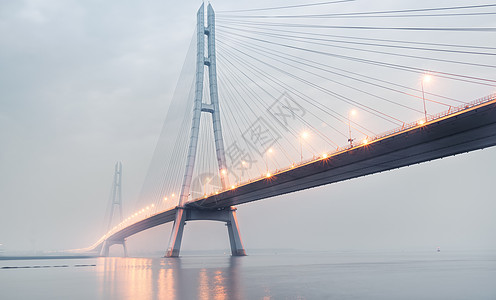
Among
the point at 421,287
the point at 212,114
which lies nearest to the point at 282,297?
the point at 421,287

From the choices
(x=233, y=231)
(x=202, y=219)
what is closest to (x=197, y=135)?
(x=202, y=219)

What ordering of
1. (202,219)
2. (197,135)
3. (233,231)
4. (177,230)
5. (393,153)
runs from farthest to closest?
(233,231) → (202,219) → (177,230) → (197,135) → (393,153)

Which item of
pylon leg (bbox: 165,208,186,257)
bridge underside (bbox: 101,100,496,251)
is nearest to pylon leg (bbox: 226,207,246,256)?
bridge underside (bbox: 101,100,496,251)

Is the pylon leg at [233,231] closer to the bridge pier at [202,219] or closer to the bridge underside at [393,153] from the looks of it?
the bridge pier at [202,219]

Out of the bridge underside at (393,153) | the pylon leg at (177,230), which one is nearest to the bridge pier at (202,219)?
the pylon leg at (177,230)

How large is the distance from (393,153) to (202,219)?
3510 cm

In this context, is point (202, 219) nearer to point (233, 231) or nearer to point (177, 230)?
point (177, 230)

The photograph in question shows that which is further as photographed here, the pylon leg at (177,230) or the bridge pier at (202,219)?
the bridge pier at (202,219)

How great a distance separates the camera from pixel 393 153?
3472cm

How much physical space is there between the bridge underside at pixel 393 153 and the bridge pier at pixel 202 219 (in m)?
5.43

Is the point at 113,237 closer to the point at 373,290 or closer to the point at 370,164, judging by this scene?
the point at 370,164

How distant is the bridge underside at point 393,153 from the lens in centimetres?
2762

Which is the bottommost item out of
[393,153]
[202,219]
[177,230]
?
[177,230]

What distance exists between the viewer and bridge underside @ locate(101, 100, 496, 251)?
27.6 meters
